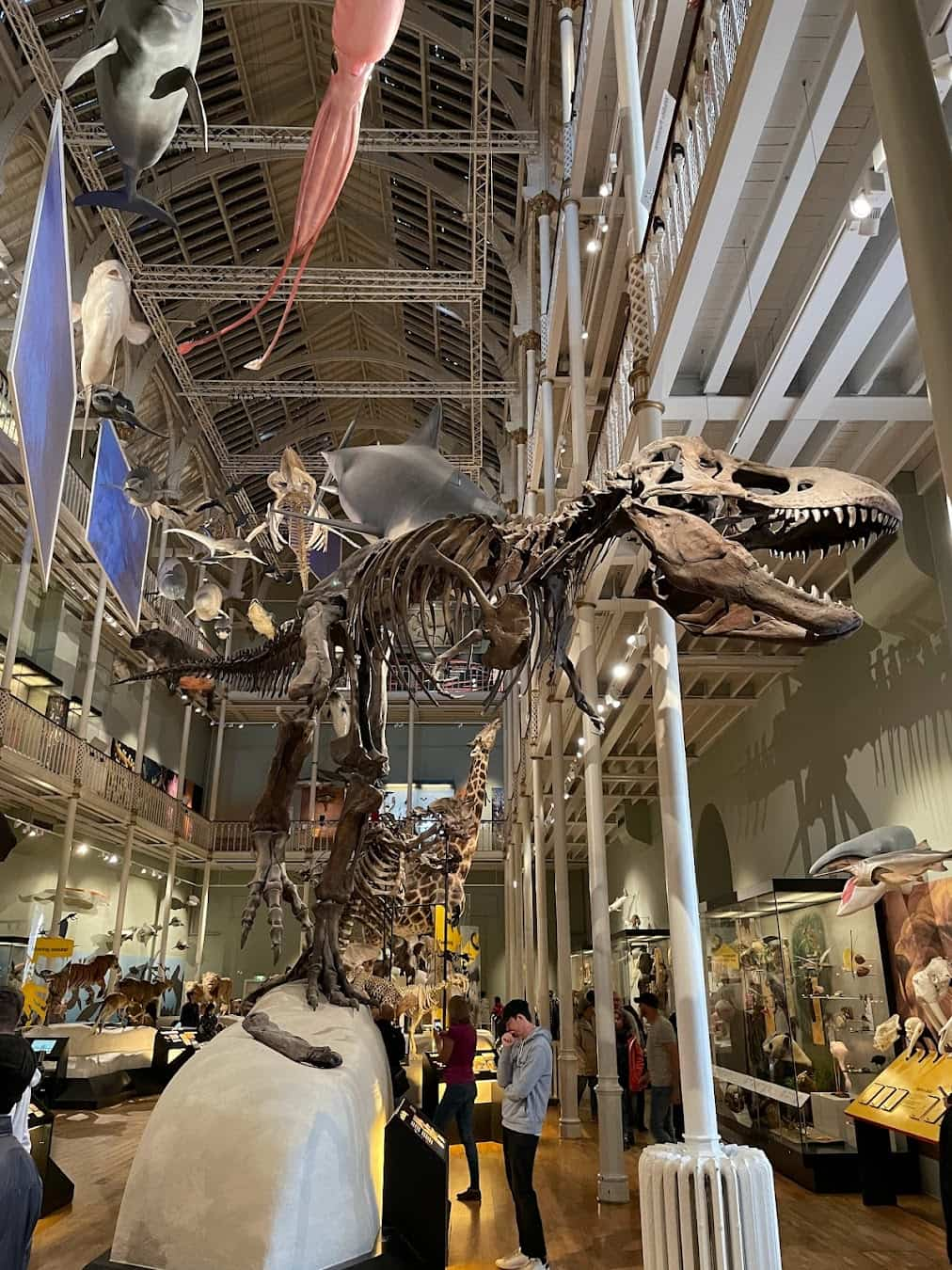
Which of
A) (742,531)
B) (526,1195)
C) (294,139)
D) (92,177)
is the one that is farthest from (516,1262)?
(92,177)

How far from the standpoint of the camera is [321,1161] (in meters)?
3.26

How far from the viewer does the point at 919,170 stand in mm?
1462

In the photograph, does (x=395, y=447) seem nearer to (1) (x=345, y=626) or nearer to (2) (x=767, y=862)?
(1) (x=345, y=626)

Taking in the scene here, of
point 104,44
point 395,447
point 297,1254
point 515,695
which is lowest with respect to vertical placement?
point 297,1254

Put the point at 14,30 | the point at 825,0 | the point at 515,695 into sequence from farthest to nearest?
the point at 515,695, the point at 14,30, the point at 825,0

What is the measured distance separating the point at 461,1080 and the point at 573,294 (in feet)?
22.6

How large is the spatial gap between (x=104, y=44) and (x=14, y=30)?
9339 mm

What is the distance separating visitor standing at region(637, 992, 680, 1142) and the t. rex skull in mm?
4869

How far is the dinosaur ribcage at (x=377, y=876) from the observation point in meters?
7.00

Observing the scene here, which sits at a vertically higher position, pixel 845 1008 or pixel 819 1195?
pixel 845 1008

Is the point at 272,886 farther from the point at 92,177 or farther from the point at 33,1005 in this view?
the point at 92,177

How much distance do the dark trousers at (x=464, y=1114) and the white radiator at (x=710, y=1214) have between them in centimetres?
311

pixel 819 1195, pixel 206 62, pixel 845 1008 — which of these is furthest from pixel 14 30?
pixel 819 1195

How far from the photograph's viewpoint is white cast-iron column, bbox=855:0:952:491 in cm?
138
